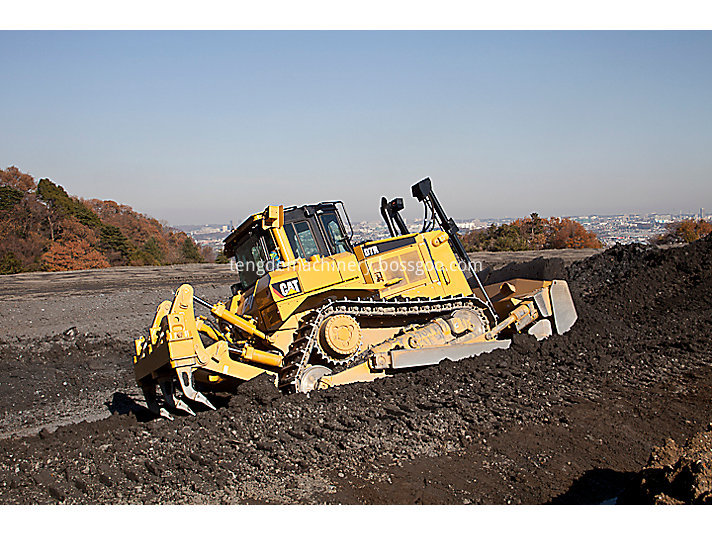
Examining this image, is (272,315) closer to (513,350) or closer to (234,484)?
(234,484)

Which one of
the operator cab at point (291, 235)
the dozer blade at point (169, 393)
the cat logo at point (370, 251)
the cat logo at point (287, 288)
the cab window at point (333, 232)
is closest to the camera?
the dozer blade at point (169, 393)

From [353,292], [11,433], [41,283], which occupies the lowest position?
[11,433]

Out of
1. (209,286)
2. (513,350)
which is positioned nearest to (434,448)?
(513,350)

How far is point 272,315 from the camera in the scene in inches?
296

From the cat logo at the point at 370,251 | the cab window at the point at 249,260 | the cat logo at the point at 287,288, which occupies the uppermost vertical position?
the cab window at the point at 249,260

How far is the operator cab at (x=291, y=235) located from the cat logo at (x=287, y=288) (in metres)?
0.39

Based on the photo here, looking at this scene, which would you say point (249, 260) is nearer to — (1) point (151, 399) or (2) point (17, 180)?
(1) point (151, 399)

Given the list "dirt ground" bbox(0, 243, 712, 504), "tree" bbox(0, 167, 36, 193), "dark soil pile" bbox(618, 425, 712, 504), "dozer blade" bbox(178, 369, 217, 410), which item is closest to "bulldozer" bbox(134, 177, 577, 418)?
"dozer blade" bbox(178, 369, 217, 410)

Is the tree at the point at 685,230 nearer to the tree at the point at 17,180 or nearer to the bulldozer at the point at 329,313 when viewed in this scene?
the bulldozer at the point at 329,313

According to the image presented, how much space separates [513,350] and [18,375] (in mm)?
9183

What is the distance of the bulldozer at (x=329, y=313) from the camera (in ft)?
23.3

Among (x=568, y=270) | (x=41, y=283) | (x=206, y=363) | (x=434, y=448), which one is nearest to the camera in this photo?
(x=434, y=448)

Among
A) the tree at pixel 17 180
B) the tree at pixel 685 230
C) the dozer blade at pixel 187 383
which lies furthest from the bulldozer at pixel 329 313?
the tree at pixel 17 180

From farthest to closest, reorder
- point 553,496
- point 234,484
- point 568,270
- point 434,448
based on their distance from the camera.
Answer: point 568,270
point 434,448
point 234,484
point 553,496
